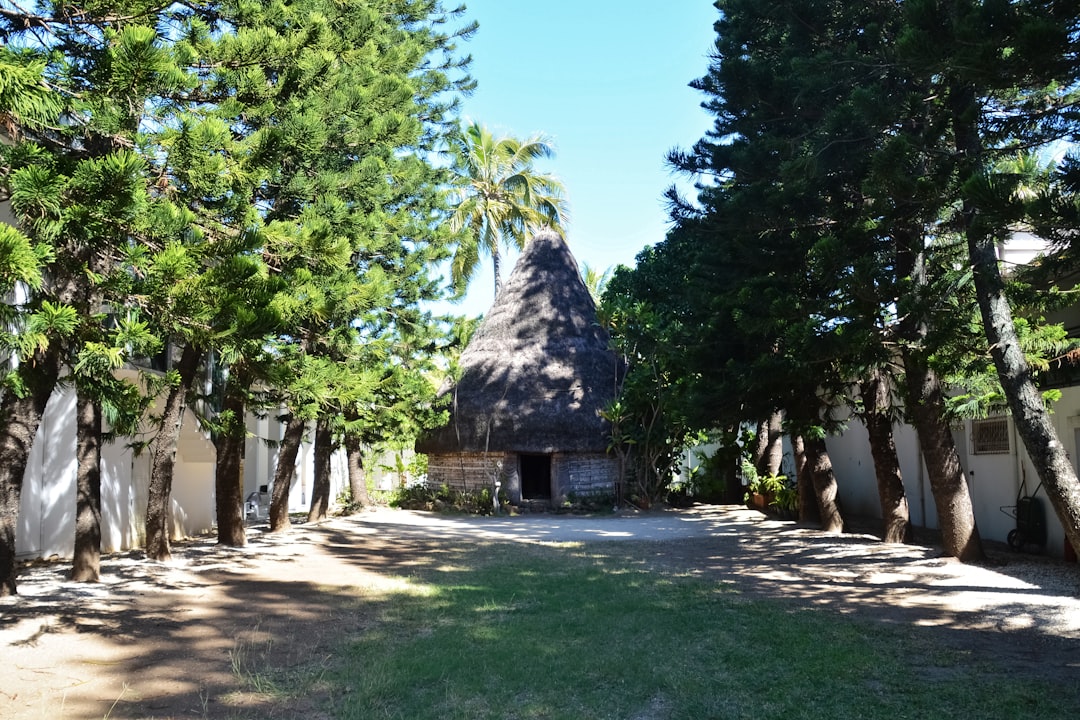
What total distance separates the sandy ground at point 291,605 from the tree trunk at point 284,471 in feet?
1.75

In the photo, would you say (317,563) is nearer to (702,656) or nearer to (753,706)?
(702,656)

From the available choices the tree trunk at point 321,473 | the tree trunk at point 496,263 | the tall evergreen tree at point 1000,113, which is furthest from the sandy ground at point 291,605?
the tree trunk at point 496,263

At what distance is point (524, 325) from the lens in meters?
23.1

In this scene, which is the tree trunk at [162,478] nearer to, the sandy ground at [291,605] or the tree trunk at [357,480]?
the sandy ground at [291,605]

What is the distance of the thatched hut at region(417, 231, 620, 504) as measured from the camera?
2053cm

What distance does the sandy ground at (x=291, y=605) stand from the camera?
517 cm

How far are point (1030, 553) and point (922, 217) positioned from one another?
4.71m

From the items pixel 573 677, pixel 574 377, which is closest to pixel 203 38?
pixel 573 677

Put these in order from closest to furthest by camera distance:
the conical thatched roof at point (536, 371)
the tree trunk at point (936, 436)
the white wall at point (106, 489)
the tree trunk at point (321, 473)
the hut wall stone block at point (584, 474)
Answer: the tree trunk at point (936, 436) → the white wall at point (106, 489) → the tree trunk at point (321, 473) → the conical thatched roof at point (536, 371) → the hut wall stone block at point (584, 474)

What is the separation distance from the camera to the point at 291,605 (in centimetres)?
807

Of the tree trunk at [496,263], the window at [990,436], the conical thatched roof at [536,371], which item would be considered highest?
the tree trunk at [496,263]

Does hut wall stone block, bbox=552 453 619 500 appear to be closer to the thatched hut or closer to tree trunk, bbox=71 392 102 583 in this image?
the thatched hut

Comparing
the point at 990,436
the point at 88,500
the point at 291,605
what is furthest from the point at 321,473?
the point at 990,436

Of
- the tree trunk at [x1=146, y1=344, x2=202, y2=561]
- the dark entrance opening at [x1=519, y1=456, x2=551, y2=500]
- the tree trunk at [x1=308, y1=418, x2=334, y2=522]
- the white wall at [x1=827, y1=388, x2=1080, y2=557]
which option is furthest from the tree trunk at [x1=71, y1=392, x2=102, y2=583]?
the dark entrance opening at [x1=519, y1=456, x2=551, y2=500]
